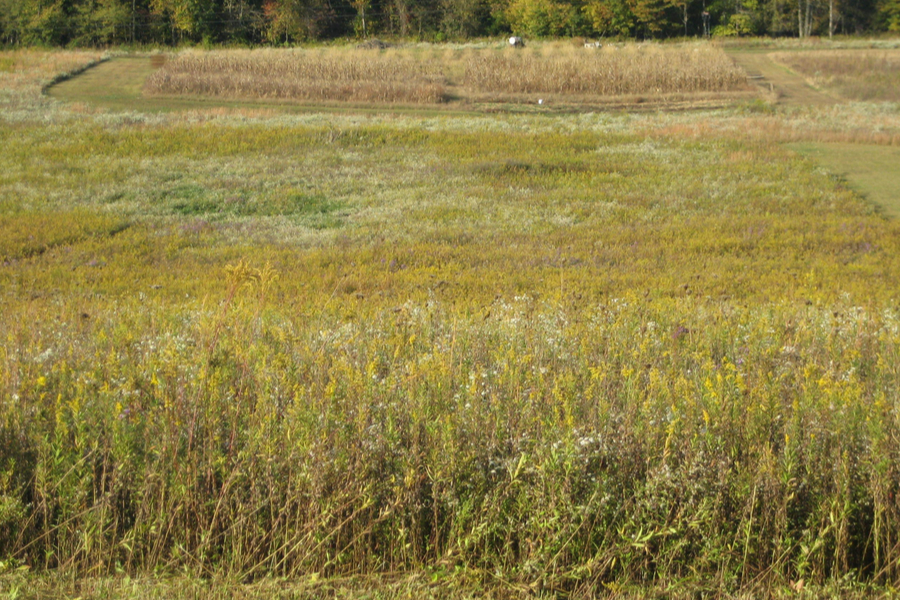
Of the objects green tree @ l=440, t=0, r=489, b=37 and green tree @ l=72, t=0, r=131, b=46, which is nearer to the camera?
green tree @ l=72, t=0, r=131, b=46

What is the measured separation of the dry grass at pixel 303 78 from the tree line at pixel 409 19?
53.6ft

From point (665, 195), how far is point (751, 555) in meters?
16.9

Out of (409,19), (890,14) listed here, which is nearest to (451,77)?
(409,19)

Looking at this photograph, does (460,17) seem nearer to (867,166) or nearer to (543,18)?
(543,18)

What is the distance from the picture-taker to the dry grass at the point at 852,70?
42.1m

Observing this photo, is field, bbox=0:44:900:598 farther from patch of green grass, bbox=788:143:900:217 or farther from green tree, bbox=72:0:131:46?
green tree, bbox=72:0:131:46

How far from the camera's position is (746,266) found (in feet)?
42.9

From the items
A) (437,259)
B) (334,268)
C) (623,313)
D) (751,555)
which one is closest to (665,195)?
(437,259)

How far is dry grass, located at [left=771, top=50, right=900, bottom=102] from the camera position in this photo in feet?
138

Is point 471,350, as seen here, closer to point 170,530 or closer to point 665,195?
point 170,530

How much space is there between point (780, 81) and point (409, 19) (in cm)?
3785

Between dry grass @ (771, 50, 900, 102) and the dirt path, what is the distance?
0.80 meters

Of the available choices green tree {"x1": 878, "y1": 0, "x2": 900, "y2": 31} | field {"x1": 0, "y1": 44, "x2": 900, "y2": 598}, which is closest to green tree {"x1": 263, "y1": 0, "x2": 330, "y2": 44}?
green tree {"x1": 878, "y1": 0, "x2": 900, "y2": 31}

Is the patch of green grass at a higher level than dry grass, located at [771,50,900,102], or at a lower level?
lower
